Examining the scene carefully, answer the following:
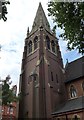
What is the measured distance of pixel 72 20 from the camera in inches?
508

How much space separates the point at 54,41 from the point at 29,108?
1561 cm

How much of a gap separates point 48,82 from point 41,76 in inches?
57.5

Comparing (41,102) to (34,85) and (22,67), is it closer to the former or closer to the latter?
(34,85)

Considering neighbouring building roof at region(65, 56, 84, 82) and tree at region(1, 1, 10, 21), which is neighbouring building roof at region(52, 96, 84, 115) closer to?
neighbouring building roof at region(65, 56, 84, 82)

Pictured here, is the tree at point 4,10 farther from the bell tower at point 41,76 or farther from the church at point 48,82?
the bell tower at point 41,76

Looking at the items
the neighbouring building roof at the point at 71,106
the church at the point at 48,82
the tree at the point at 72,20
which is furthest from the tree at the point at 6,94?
the tree at the point at 72,20

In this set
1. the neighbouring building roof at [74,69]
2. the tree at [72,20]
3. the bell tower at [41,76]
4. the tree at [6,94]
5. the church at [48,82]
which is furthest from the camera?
the neighbouring building roof at [74,69]

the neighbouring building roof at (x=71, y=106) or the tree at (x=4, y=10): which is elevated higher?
the tree at (x=4, y=10)

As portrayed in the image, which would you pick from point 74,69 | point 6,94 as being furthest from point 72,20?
point 74,69

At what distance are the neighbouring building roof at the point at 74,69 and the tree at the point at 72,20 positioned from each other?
17297 millimetres

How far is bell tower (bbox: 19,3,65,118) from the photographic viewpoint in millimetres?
27734

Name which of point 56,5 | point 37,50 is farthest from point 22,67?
point 56,5

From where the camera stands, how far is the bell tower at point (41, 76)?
27.7m

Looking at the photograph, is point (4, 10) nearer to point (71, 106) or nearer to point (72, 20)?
point (72, 20)
